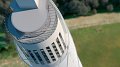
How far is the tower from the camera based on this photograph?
20.2 m

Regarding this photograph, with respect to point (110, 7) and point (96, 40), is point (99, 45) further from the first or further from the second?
point (110, 7)

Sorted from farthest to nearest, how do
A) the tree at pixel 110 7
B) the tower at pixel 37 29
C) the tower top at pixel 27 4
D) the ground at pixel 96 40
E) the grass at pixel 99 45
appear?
the tree at pixel 110 7 < the ground at pixel 96 40 < the grass at pixel 99 45 < the tower at pixel 37 29 < the tower top at pixel 27 4

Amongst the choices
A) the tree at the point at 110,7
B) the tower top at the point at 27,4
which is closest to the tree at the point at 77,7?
the tree at the point at 110,7

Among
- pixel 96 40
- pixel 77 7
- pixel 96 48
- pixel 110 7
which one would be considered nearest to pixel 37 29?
pixel 96 48

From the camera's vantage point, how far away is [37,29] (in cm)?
2008

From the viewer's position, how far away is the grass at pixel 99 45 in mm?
40375

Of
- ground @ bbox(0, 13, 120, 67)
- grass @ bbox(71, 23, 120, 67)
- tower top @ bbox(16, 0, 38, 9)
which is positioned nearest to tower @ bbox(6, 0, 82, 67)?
tower top @ bbox(16, 0, 38, 9)

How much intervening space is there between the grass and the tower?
18562 millimetres

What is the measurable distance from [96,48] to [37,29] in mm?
22509

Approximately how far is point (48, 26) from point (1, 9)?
86.3 ft

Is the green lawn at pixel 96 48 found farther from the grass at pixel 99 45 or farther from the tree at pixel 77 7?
the tree at pixel 77 7

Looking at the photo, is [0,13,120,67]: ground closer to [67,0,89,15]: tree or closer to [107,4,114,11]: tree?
[107,4,114,11]: tree

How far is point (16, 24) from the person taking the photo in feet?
67.2

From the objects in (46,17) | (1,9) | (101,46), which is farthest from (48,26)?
(1,9)
